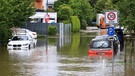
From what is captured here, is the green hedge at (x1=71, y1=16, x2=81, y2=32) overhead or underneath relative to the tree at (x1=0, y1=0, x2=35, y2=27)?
underneath

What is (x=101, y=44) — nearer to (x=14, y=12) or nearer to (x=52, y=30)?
(x=14, y=12)

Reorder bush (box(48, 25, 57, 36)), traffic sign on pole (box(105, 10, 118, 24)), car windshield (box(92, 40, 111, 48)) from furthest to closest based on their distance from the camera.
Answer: bush (box(48, 25, 57, 36)) → car windshield (box(92, 40, 111, 48)) → traffic sign on pole (box(105, 10, 118, 24))

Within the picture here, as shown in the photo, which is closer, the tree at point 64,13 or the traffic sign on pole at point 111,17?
the traffic sign on pole at point 111,17

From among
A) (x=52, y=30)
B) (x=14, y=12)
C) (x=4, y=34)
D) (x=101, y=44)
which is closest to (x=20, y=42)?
(x=4, y=34)

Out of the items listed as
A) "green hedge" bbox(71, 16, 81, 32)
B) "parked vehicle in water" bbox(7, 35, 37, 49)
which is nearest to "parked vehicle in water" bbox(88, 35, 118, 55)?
"parked vehicle in water" bbox(7, 35, 37, 49)

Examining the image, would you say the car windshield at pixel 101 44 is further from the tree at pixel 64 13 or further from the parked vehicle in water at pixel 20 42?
the tree at pixel 64 13

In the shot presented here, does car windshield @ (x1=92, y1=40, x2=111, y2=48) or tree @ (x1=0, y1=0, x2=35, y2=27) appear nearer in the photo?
car windshield @ (x1=92, y1=40, x2=111, y2=48)

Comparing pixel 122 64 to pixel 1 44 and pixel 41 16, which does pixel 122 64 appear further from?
pixel 41 16

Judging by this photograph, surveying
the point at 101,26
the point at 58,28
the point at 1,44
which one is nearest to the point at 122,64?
the point at 1,44

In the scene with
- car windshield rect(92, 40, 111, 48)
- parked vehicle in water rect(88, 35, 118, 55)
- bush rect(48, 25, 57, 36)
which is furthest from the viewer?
bush rect(48, 25, 57, 36)

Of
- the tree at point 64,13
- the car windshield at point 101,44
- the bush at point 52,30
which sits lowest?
the bush at point 52,30

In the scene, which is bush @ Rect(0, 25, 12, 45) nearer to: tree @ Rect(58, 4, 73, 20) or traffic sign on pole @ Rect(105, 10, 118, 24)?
traffic sign on pole @ Rect(105, 10, 118, 24)

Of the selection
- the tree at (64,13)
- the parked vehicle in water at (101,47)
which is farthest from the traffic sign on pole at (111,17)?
the tree at (64,13)

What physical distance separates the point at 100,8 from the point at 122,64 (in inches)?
3291
